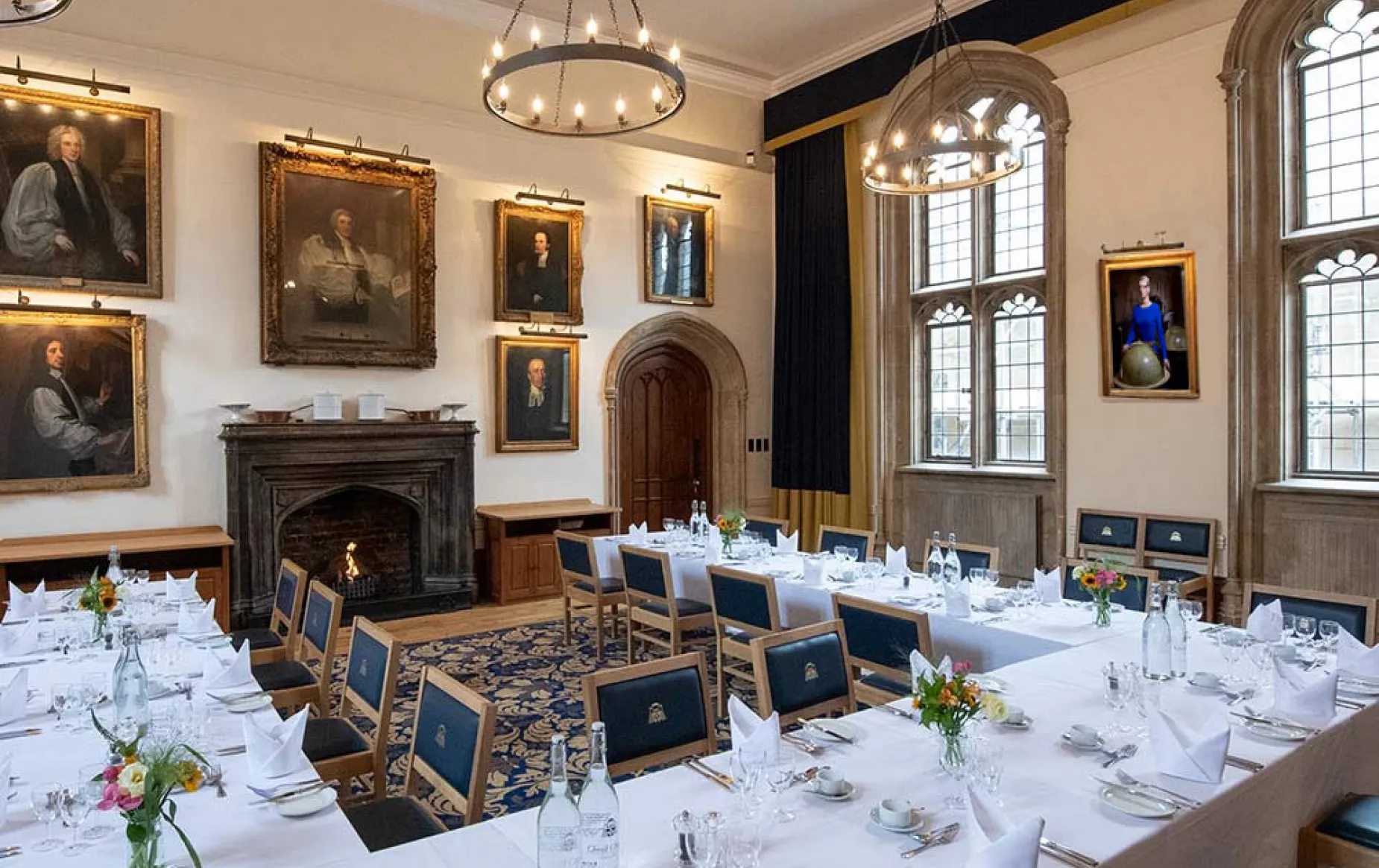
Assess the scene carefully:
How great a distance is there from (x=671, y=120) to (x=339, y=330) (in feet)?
14.6

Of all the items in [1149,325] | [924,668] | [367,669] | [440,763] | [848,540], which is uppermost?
[1149,325]

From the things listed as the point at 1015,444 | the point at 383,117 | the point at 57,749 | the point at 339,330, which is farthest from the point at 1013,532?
the point at 57,749

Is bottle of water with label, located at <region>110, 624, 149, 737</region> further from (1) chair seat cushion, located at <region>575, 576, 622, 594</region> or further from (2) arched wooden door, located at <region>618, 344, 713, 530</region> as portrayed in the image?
(2) arched wooden door, located at <region>618, 344, 713, 530</region>

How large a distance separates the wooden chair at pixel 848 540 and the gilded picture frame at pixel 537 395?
3419mm

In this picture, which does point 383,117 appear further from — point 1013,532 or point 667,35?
point 1013,532

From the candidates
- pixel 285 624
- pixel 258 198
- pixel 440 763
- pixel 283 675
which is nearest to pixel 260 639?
pixel 285 624

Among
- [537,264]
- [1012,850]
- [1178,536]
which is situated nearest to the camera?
[1012,850]

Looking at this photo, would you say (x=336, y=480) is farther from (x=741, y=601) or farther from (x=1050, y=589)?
(x=1050, y=589)

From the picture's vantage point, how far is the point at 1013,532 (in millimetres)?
8297

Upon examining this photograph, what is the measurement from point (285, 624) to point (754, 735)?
11.9ft

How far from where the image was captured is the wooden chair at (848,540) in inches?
243

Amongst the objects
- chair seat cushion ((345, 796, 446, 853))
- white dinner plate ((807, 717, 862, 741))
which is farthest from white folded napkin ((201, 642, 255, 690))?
white dinner plate ((807, 717, 862, 741))

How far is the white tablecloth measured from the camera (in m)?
1.92

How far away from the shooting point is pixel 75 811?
6.55 ft
